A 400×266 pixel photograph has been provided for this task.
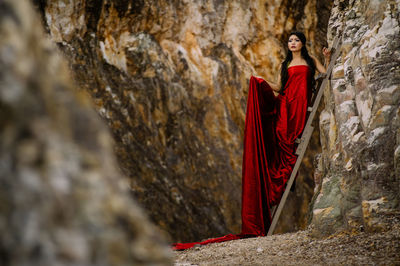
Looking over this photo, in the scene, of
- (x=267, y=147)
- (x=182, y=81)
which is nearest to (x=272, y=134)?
(x=267, y=147)

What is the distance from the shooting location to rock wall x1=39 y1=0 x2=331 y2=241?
14.3 ft

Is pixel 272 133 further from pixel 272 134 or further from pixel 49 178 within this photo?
pixel 49 178

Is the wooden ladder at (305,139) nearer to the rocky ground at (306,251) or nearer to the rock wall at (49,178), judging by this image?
the rocky ground at (306,251)

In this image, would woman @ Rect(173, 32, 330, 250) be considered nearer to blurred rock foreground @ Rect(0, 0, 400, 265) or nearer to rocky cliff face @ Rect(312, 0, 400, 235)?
blurred rock foreground @ Rect(0, 0, 400, 265)

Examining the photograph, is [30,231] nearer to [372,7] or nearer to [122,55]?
[372,7]

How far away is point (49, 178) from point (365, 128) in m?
1.89

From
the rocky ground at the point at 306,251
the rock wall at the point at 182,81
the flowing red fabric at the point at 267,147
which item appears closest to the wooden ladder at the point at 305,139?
the flowing red fabric at the point at 267,147

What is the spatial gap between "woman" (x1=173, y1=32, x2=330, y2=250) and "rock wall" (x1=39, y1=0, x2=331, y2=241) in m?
1.20

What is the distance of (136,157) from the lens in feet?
14.3

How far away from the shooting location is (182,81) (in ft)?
15.3

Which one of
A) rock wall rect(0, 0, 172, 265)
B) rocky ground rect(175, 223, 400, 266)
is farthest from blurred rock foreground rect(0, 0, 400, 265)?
rocky ground rect(175, 223, 400, 266)

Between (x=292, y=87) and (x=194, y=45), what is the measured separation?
180 centimetres

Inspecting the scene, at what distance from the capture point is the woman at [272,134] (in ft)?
10.5

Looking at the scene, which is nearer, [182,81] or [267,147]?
[267,147]
